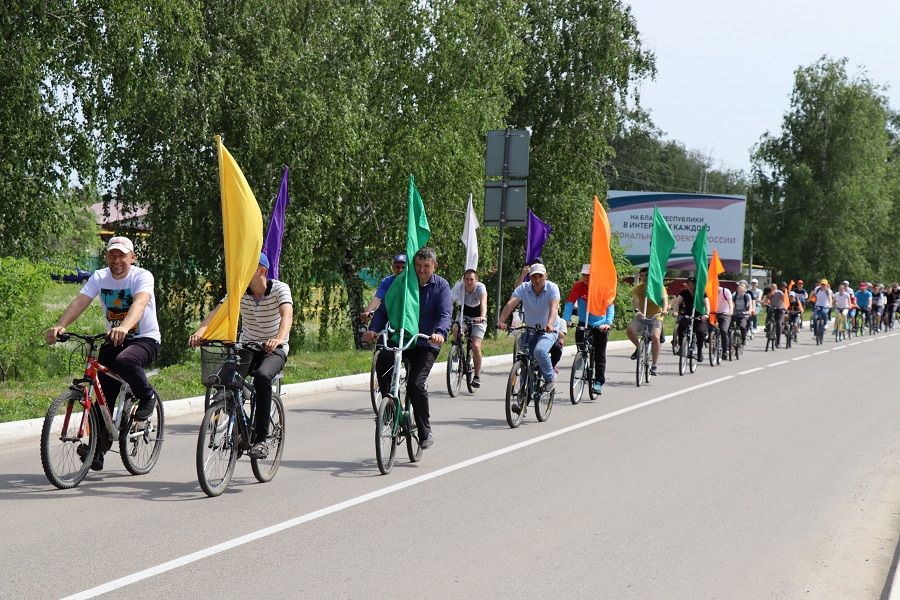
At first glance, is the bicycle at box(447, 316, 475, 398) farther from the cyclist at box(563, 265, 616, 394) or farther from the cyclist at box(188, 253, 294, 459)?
the cyclist at box(188, 253, 294, 459)

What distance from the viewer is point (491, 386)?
1681 centimetres

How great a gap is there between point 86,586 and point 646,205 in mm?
49006

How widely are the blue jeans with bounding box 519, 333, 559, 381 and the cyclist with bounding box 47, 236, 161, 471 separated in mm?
4930


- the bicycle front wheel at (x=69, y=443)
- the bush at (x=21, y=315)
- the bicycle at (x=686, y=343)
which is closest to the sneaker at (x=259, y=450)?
the bicycle front wheel at (x=69, y=443)

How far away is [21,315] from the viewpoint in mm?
16016

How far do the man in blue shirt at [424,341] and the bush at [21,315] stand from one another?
7.98 m

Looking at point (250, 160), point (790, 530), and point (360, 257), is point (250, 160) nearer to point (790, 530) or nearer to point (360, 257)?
point (360, 257)

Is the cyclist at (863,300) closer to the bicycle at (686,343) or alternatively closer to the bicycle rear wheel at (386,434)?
the bicycle at (686,343)

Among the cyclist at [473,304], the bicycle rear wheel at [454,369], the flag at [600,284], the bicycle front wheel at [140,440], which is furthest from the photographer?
the bicycle rear wheel at [454,369]

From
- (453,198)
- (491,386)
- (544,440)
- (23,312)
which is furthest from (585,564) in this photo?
(453,198)

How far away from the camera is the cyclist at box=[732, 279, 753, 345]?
2534cm

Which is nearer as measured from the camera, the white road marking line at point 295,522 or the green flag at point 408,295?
the white road marking line at point 295,522

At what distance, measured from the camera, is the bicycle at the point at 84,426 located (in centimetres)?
779

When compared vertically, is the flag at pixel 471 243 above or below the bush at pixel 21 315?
above
